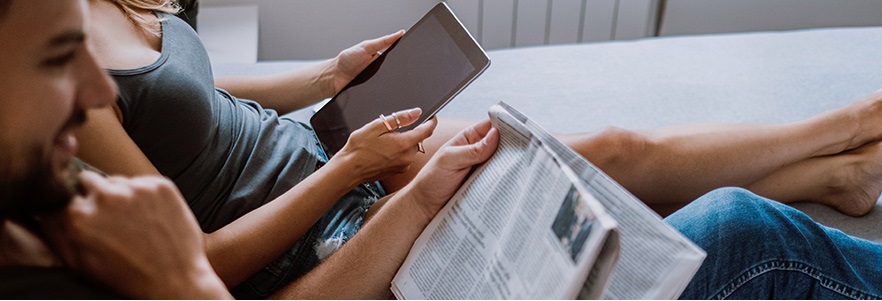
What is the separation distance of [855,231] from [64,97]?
107 centimetres

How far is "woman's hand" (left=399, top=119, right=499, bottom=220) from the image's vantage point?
874 millimetres

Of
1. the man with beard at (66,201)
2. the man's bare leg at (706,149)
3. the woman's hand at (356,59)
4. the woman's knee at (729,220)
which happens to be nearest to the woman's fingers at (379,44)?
the woman's hand at (356,59)

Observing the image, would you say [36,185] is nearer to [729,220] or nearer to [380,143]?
[380,143]

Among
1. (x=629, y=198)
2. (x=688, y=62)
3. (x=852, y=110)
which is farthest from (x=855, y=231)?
(x=629, y=198)

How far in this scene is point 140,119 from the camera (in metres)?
0.96

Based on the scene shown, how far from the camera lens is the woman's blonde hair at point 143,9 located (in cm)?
108

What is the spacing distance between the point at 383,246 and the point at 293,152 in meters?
0.27

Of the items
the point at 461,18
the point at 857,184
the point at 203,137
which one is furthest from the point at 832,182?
the point at 461,18

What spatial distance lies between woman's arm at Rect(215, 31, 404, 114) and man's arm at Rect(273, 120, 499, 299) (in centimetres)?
37

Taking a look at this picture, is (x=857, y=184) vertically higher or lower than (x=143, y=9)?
lower

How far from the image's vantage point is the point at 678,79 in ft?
5.01

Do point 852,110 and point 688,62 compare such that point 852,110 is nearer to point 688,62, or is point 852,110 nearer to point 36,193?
point 688,62

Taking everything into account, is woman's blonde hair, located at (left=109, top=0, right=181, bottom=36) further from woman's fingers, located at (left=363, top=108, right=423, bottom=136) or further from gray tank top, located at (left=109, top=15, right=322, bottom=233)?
woman's fingers, located at (left=363, top=108, right=423, bottom=136)

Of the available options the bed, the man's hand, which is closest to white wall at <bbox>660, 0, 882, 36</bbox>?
the bed
